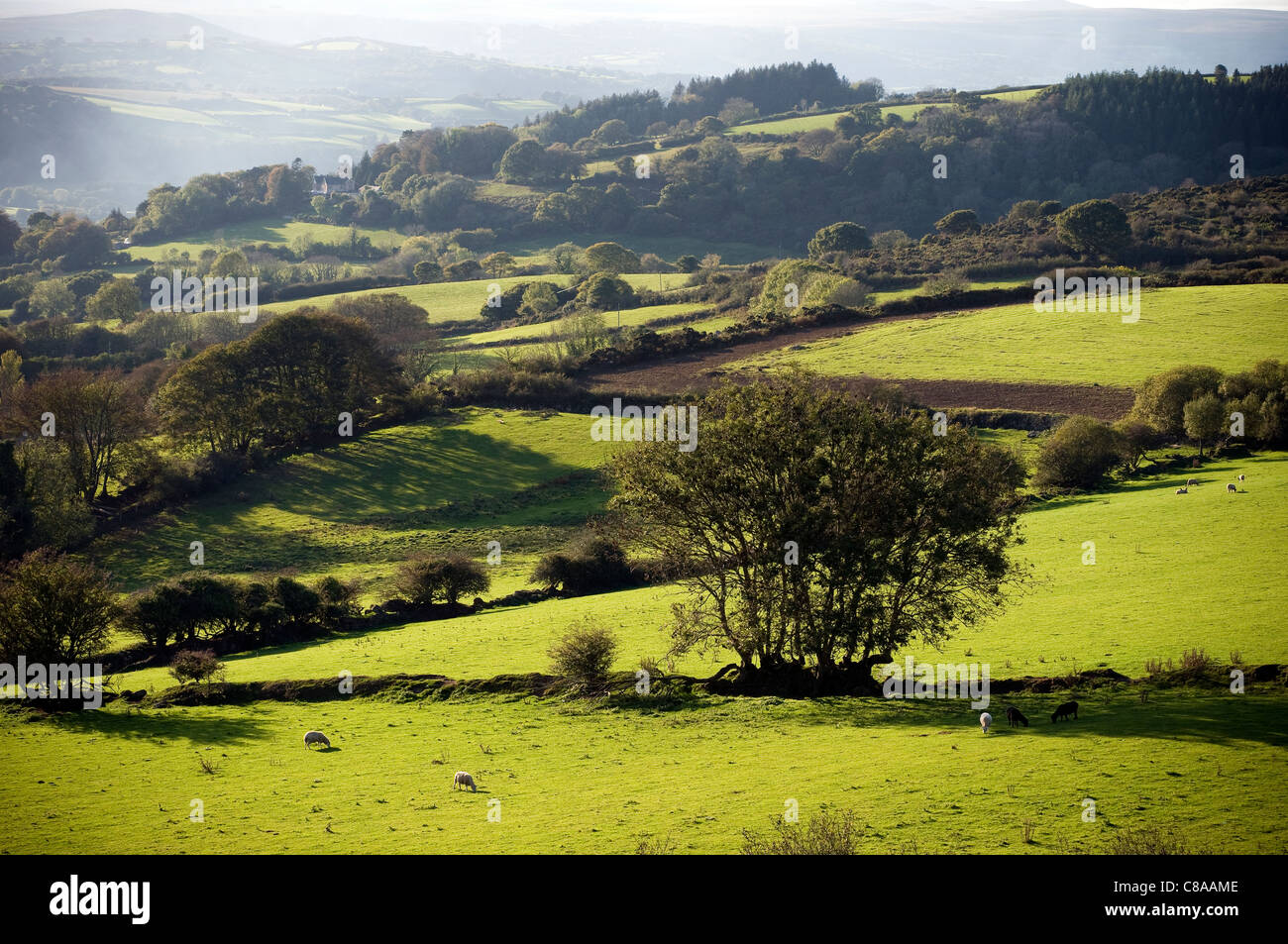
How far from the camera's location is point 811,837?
51.6 feet

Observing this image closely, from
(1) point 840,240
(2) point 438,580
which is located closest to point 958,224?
(1) point 840,240

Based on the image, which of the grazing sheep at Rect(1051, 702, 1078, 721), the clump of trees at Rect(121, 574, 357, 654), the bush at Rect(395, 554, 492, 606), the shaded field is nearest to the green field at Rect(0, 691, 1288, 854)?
Result: the grazing sheep at Rect(1051, 702, 1078, 721)

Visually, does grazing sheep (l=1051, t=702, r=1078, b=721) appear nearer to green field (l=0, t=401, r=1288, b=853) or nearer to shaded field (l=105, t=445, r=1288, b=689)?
green field (l=0, t=401, r=1288, b=853)

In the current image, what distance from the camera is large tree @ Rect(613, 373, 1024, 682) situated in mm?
28031

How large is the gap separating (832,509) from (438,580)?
85.9 feet

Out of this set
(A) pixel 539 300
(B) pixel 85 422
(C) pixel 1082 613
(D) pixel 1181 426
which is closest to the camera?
(C) pixel 1082 613

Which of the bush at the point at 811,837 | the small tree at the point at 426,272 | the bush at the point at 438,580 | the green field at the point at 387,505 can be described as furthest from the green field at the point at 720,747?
the small tree at the point at 426,272

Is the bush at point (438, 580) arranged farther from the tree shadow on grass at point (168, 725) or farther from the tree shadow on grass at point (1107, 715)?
the tree shadow on grass at point (1107, 715)

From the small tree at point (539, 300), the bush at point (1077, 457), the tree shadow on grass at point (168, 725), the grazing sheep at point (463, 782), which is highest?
the small tree at point (539, 300)

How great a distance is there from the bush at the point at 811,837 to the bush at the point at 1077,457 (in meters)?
43.7

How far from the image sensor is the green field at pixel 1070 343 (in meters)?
73.9

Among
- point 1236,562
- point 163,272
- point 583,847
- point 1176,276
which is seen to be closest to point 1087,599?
point 1236,562

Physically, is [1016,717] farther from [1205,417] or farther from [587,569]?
[1205,417]

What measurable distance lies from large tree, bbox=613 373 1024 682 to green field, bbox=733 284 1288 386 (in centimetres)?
4702
